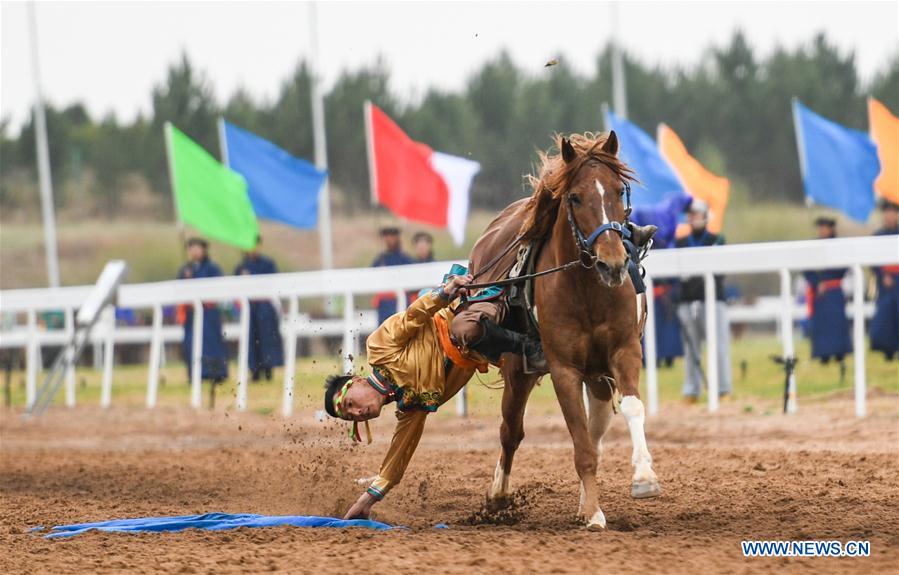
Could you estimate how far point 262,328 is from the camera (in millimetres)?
16094

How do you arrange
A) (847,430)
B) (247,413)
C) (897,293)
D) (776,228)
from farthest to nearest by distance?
(776,228) < (897,293) < (247,413) < (847,430)

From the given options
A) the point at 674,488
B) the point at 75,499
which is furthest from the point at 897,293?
the point at 75,499

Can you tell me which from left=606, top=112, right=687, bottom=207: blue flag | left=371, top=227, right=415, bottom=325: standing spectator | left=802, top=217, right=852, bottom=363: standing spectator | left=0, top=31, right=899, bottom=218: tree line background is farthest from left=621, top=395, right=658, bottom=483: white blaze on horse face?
left=0, top=31, right=899, bottom=218: tree line background

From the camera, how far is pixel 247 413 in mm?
14125

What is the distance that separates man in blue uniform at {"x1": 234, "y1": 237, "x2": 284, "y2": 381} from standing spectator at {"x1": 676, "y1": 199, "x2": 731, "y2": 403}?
482 centimetres

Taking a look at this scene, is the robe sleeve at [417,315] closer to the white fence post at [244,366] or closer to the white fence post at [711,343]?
the white fence post at [711,343]

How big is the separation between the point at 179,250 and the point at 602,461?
31.2 meters

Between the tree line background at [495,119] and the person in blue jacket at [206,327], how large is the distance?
22.7 m

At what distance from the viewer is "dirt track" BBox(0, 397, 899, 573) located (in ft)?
18.5

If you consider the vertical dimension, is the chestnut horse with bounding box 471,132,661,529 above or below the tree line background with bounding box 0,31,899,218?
below

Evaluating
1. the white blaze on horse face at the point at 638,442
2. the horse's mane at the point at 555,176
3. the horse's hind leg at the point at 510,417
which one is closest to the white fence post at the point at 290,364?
the horse's hind leg at the point at 510,417

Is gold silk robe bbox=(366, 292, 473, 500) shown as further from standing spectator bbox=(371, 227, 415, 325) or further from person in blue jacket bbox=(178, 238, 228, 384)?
standing spectator bbox=(371, 227, 415, 325)

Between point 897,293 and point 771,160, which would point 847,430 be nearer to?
point 897,293

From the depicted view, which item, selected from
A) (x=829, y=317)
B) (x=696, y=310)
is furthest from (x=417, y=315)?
(x=829, y=317)
